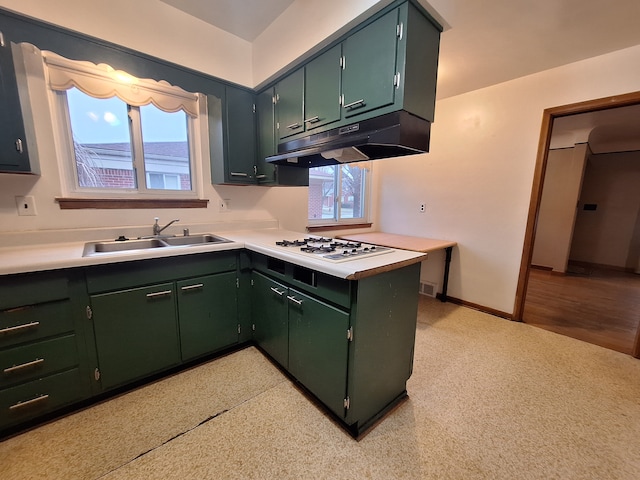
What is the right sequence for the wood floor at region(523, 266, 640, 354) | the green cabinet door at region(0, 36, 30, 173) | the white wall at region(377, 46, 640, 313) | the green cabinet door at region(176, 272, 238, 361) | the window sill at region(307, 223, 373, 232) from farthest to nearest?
the window sill at region(307, 223, 373, 232)
the wood floor at region(523, 266, 640, 354)
the white wall at region(377, 46, 640, 313)
the green cabinet door at region(176, 272, 238, 361)
the green cabinet door at region(0, 36, 30, 173)

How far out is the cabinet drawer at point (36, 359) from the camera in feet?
4.22

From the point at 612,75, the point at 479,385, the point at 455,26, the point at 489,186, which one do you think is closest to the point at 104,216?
the point at 455,26

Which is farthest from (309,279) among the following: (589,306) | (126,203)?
(589,306)

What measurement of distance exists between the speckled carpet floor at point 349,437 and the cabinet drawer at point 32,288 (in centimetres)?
→ 75

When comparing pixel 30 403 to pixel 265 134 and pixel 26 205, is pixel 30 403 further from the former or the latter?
pixel 265 134

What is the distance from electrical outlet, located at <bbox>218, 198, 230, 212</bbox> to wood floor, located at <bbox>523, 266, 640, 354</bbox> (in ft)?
11.3

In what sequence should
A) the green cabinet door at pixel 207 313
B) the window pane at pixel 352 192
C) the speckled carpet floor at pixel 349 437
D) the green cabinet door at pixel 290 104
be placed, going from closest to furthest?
1. the speckled carpet floor at pixel 349 437
2. the green cabinet door at pixel 207 313
3. the green cabinet door at pixel 290 104
4. the window pane at pixel 352 192

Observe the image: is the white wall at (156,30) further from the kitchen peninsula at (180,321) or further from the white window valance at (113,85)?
the kitchen peninsula at (180,321)

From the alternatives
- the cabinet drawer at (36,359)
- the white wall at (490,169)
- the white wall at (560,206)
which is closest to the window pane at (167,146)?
the cabinet drawer at (36,359)

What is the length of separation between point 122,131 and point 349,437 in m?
2.74

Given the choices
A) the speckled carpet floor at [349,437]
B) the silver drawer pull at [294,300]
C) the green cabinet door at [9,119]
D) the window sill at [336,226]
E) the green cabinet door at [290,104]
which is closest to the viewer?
the speckled carpet floor at [349,437]

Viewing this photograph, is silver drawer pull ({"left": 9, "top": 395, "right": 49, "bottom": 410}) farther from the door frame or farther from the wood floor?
the wood floor

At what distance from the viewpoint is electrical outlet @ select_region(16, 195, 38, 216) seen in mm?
1680

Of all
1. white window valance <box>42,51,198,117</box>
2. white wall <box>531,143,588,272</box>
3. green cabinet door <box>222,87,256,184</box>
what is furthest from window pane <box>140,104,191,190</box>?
white wall <box>531,143,588,272</box>
